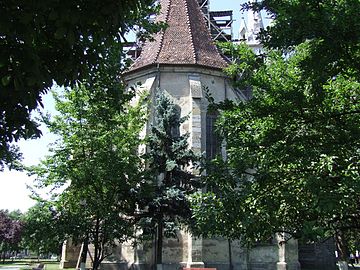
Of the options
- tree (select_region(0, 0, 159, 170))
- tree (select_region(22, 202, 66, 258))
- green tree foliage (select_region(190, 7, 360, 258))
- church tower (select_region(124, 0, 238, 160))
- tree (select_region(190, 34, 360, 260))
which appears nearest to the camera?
tree (select_region(0, 0, 159, 170))

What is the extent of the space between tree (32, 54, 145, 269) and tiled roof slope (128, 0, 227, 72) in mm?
7870

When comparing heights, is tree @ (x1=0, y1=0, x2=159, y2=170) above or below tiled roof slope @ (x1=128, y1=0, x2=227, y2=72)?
below

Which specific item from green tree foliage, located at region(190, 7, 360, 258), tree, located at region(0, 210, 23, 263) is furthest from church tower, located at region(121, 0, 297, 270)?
tree, located at region(0, 210, 23, 263)

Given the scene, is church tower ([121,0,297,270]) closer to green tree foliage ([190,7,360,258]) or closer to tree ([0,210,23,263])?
green tree foliage ([190,7,360,258])

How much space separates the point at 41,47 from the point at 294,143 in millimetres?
3825

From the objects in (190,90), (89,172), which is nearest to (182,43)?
(190,90)

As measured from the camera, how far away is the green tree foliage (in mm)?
4781

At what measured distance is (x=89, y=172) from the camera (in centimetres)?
1337

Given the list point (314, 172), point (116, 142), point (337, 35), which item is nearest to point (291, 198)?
point (314, 172)

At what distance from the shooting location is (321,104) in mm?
5969

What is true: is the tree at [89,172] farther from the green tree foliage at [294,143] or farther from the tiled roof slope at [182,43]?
the tiled roof slope at [182,43]

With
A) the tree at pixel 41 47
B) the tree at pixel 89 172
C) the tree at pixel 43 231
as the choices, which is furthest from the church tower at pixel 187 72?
the tree at pixel 41 47

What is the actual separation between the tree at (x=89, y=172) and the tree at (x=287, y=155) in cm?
717

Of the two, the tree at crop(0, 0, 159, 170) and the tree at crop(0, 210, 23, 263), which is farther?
the tree at crop(0, 210, 23, 263)
